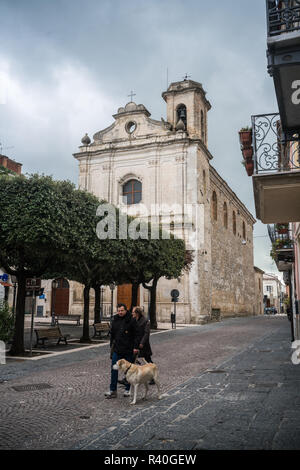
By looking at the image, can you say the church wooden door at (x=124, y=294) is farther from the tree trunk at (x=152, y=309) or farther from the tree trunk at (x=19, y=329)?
the tree trunk at (x=19, y=329)

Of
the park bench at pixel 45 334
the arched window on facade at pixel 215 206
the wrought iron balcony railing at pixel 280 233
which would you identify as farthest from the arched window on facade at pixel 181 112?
the park bench at pixel 45 334

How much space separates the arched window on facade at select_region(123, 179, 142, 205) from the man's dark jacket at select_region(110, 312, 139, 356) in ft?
84.8

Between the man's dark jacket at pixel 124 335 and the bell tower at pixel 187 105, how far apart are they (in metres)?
27.5

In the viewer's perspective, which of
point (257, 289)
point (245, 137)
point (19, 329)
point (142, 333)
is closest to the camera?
point (142, 333)

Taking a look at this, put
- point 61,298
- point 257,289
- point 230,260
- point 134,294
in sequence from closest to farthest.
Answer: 1. point 134,294
2. point 61,298
3. point 230,260
4. point 257,289

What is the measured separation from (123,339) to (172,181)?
25093mm

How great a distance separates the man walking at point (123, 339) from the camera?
23.7 feet

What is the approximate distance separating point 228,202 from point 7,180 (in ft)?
108

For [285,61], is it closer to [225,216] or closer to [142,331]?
[142,331]

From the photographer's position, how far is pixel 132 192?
1314 inches

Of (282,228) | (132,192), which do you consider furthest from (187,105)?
(282,228)

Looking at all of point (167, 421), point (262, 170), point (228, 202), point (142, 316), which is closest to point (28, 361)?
point (142, 316)

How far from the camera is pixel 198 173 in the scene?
3127cm
